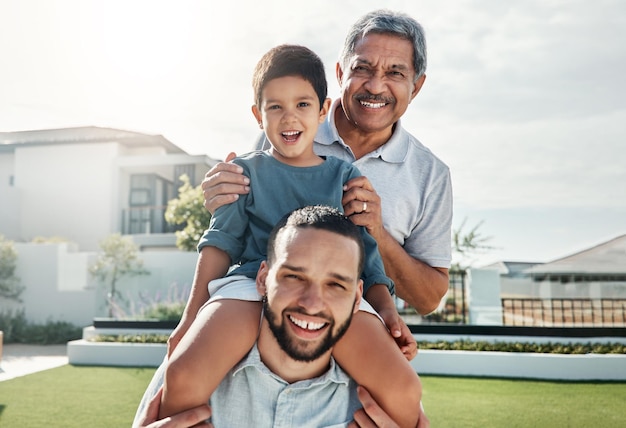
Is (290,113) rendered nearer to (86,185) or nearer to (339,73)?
(339,73)

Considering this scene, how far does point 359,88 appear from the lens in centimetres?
250

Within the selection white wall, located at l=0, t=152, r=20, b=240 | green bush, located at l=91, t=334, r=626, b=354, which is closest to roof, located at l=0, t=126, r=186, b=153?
white wall, located at l=0, t=152, r=20, b=240

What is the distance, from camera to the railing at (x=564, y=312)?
13.9 meters

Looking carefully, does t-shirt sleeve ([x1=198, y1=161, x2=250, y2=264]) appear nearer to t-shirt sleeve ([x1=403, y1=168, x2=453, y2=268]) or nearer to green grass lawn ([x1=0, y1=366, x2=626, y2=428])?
t-shirt sleeve ([x1=403, y1=168, x2=453, y2=268])

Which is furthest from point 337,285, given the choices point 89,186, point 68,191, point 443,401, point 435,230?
point 68,191

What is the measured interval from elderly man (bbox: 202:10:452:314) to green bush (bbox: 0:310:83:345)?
48.0 feet

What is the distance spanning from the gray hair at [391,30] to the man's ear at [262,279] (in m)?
1.13

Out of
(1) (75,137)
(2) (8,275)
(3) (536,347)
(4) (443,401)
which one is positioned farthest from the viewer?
(1) (75,137)

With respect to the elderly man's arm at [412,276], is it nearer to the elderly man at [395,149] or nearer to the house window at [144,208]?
the elderly man at [395,149]

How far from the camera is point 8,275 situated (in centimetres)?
1720

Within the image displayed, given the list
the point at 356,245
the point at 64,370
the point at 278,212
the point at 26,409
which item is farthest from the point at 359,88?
the point at 64,370

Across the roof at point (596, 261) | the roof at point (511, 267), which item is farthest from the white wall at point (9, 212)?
the roof at point (596, 261)

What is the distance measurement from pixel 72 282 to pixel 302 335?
17180 mm

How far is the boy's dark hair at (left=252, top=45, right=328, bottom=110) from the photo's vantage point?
2.01 meters
